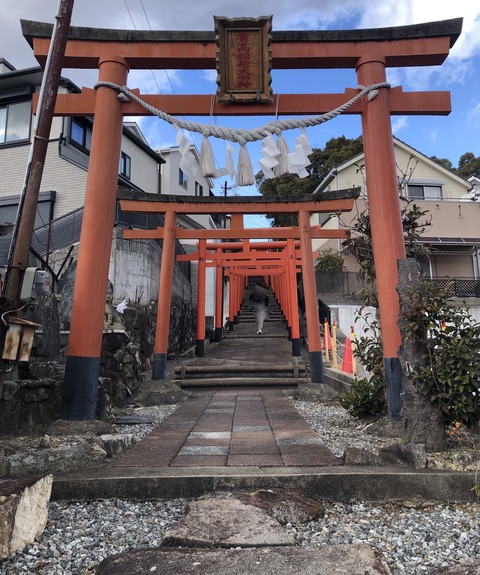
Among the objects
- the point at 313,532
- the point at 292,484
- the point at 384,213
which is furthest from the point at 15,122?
the point at 313,532

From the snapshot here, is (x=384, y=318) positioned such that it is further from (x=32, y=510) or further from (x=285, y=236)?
(x=285, y=236)

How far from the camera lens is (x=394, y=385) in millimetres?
4570

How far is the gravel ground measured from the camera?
2.35 meters

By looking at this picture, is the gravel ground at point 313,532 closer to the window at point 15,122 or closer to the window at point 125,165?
the window at point 15,122

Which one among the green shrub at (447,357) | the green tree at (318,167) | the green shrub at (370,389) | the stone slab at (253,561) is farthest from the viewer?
the green tree at (318,167)

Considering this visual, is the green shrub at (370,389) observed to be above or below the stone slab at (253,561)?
above

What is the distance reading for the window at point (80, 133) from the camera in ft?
51.0

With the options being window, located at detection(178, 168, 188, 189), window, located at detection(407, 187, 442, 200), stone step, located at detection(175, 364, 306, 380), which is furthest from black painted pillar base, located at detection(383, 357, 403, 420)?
window, located at detection(178, 168, 188, 189)

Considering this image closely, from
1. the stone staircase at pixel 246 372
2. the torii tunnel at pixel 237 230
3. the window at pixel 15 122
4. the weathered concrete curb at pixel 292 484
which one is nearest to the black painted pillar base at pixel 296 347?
the stone staircase at pixel 246 372

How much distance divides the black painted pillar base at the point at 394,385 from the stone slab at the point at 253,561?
7.74 ft

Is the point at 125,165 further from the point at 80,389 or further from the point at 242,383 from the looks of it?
the point at 80,389

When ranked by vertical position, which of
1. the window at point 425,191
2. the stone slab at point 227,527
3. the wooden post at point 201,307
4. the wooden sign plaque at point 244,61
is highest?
the window at point 425,191

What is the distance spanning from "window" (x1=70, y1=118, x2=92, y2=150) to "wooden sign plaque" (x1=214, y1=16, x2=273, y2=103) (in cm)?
1208

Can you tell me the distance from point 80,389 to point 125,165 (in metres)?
16.1
